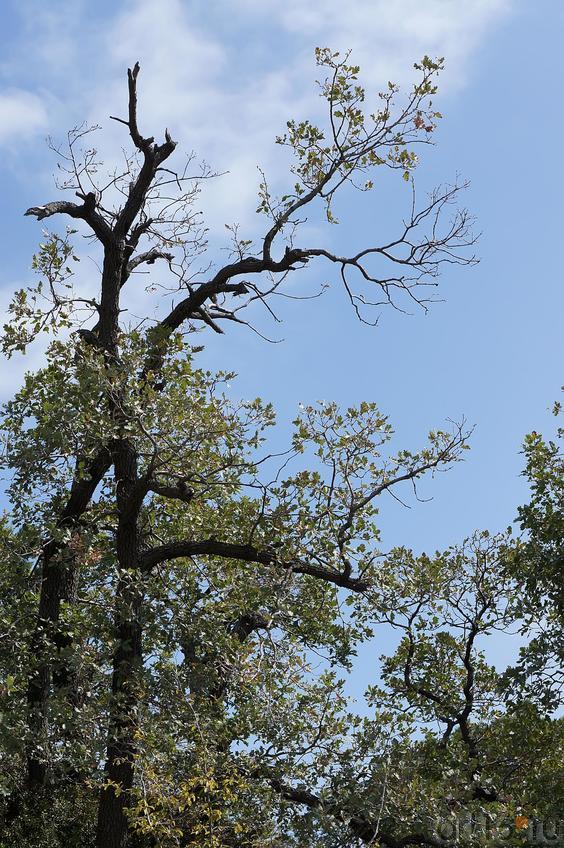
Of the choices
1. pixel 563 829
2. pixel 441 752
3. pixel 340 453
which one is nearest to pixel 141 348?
pixel 340 453

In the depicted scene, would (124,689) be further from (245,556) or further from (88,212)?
(88,212)

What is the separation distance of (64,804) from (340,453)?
6.96m

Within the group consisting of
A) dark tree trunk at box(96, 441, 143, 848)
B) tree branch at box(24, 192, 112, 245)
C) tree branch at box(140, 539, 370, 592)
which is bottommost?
dark tree trunk at box(96, 441, 143, 848)

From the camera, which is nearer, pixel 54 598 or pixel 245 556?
pixel 245 556

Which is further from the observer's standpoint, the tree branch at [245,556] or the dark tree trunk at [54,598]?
the dark tree trunk at [54,598]

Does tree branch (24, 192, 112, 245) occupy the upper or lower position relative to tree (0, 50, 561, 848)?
upper

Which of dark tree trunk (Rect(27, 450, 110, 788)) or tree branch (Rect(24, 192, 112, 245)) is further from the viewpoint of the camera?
tree branch (Rect(24, 192, 112, 245))

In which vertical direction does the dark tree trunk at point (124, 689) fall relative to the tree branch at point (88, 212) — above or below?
below

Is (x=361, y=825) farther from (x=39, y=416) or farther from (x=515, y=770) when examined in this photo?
(x=39, y=416)

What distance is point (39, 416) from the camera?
1501cm

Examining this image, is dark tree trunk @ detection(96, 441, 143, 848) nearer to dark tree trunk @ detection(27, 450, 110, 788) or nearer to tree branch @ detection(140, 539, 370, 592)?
tree branch @ detection(140, 539, 370, 592)

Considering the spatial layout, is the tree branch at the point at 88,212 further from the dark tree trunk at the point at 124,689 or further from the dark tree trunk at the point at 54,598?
the dark tree trunk at the point at 124,689

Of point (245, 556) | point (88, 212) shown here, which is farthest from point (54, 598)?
point (88, 212)

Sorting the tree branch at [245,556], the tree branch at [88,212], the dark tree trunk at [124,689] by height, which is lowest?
the dark tree trunk at [124,689]
